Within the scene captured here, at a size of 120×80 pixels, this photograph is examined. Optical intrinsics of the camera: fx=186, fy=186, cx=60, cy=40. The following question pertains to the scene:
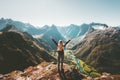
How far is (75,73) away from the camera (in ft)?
146

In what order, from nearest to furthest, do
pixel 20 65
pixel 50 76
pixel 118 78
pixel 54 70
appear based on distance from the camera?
pixel 118 78 → pixel 50 76 → pixel 54 70 → pixel 20 65

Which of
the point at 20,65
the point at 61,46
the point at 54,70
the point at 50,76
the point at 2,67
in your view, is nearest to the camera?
the point at 61,46

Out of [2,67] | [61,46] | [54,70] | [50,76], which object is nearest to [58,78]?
[50,76]

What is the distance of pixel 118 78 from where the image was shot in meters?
35.9

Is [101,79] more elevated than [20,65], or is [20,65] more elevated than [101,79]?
[20,65]

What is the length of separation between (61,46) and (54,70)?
49.0 ft

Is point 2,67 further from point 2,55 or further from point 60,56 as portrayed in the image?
point 60,56

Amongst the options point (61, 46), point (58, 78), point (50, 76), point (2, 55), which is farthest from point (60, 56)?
point (2, 55)

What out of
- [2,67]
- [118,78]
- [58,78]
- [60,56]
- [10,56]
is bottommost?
[118,78]

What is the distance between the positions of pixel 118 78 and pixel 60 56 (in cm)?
1280

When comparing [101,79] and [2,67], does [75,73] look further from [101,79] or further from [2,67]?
[2,67]

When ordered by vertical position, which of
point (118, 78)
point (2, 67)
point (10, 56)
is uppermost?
point (10, 56)

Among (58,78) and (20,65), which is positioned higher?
(20,65)

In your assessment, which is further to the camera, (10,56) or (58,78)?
(10,56)
